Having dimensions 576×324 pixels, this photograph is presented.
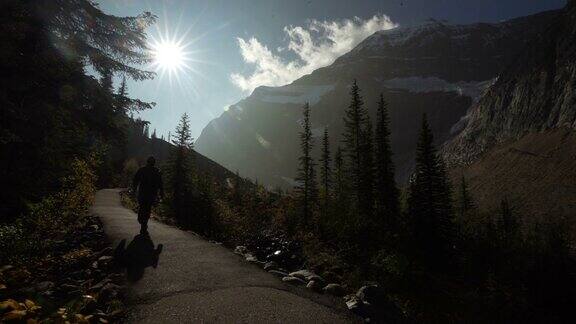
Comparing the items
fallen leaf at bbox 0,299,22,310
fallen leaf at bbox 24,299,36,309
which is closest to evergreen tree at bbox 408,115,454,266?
fallen leaf at bbox 24,299,36,309

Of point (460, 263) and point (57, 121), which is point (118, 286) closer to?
point (57, 121)

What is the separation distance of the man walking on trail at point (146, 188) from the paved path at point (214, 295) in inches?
72.3

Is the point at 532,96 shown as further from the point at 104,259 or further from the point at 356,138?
the point at 104,259

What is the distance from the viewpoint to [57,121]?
1028 cm

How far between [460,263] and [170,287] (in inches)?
1163

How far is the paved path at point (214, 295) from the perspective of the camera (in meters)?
5.41

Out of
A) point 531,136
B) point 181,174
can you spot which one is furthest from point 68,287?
point 531,136

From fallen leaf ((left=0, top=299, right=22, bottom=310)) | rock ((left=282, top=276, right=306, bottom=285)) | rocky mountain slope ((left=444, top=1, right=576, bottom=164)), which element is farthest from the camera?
rocky mountain slope ((left=444, top=1, right=576, bottom=164))

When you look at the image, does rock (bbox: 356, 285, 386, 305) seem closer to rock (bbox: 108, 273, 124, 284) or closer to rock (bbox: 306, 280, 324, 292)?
rock (bbox: 306, 280, 324, 292)

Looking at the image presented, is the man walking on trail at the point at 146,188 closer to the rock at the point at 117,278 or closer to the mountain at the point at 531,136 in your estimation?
the rock at the point at 117,278

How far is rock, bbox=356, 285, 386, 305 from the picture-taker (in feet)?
21.3

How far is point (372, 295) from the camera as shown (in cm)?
660

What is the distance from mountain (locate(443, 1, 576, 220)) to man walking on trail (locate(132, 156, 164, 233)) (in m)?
86.6

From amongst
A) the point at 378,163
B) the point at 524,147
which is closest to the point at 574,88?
the point at 524,147
